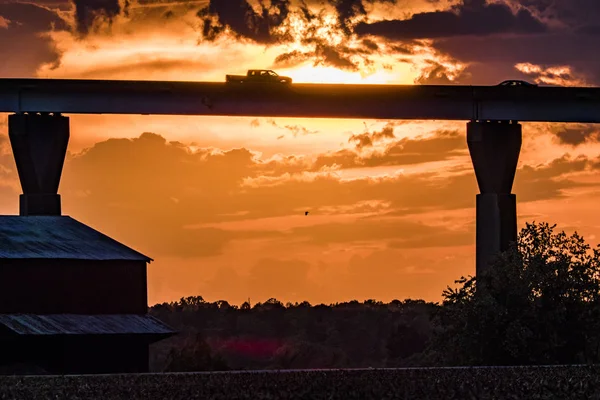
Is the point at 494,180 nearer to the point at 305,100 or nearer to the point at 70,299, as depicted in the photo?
the point at 305,100

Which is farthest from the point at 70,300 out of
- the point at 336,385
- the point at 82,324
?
the point at 336,385

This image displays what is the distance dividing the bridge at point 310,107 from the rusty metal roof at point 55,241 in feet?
18.1

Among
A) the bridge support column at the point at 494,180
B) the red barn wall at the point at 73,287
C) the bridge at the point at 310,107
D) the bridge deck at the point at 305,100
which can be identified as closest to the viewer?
the red barn wall at the point at 73,287

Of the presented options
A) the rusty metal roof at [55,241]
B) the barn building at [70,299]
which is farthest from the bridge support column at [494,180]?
the barn building at [70,299]

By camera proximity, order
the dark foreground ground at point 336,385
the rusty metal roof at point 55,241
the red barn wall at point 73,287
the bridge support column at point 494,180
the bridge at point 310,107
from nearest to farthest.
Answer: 1. the dark foreground ground at point 336,385
2. the red barn wall at point 73,287
3. the rusty metal roof at point 55,241
4. the bridge support column at point 494,180
5. the bridge at point 310,107

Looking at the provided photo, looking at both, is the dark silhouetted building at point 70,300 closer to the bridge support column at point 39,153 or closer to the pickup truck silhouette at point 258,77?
the bridge support column at point 39,153

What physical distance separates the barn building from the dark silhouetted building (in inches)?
1.9

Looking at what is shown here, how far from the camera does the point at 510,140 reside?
10562 centimetres

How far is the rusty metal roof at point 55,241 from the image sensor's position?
93500 millimetres

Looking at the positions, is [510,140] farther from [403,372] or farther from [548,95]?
[403,372]

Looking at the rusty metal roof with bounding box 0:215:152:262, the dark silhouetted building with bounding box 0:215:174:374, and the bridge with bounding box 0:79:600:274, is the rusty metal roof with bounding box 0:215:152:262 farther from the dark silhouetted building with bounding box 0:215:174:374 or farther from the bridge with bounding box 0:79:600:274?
the bridge with bounding box 0:79:600:274

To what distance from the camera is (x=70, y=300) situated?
94.8 metres

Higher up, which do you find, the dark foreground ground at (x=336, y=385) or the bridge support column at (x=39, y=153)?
the bridge support column at (x=39, y=153)

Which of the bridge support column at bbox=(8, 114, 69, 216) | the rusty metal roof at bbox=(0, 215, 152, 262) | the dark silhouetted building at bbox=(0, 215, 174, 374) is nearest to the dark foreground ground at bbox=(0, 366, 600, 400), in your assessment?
the dark silhouetted building at bbox=(0, 215, 174, 374)
